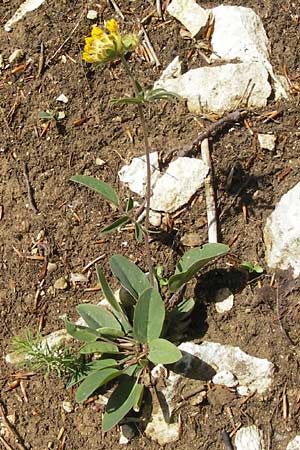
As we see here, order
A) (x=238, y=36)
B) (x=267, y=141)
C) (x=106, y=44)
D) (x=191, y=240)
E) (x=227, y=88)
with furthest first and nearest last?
(x=238, y=36) → (x=227, y=88) → (x=267, y=141) → (x=191, y=240) → (x=106, y=44)

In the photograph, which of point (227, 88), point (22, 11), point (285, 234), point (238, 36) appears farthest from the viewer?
point (22, 11)

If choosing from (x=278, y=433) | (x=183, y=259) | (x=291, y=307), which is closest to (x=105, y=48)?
(x=183, y=259)

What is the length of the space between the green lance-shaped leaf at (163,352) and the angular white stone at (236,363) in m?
0.22

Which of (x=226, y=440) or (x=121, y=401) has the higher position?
(x=121, y=401)

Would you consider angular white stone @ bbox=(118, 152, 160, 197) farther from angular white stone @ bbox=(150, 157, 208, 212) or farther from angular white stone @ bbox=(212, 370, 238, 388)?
angular white stone @ bbox=(212, 370, 238, 388)

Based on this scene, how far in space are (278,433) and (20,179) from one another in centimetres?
180

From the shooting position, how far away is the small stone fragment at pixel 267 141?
11.3 ft

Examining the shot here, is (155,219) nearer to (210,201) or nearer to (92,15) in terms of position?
(210,201)

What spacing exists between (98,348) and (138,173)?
37.5 inches

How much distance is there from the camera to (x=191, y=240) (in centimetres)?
335

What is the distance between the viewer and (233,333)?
316 centimetres

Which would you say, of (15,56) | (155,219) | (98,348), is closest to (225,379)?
(98,348)

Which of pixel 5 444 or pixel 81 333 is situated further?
pixel 5 444

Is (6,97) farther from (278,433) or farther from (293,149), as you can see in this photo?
(278,433)
